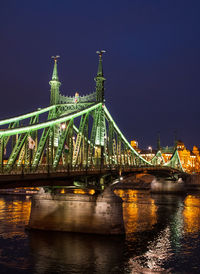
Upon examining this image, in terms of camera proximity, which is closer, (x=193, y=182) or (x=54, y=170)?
(x=54, y=170)

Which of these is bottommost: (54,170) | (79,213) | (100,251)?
(100,251)

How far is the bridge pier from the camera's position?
3459cm

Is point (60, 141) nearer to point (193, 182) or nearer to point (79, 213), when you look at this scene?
point (79, 213)

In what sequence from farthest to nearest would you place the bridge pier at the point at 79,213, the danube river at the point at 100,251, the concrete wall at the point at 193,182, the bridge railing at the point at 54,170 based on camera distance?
1. the concrete wall at the point at 193,182
2. the bridge pier at the point at 79,213
3. the bridge railing at the point at 54,170
4. the danube river at the point at 100,251

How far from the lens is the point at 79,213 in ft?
117

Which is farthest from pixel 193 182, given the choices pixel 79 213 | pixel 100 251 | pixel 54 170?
pixel 54 170

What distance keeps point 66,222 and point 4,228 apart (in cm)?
694

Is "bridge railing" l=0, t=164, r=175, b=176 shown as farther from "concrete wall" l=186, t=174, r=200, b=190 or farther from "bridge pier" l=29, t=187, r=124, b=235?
"concrete wall" l=186, t=174, r=200, b=190

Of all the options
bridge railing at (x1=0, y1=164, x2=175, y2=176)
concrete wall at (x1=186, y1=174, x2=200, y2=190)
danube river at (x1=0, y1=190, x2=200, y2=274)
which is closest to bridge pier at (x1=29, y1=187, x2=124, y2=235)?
danube river at (x1=0, y1=190, x2=200, y2=274)

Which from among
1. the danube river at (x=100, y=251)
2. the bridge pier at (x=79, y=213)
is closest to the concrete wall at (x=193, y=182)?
the danube river at (x=100, y=251)

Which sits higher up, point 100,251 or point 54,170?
point 54,170

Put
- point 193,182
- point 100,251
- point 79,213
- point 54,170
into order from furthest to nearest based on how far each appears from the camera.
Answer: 1. point 193,182
2. point 79,213
3. point 54,170
4. point 100,251

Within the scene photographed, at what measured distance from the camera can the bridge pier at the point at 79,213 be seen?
113 ft

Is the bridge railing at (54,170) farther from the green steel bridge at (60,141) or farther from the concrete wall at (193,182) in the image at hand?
the concrete wall at (193,182)
